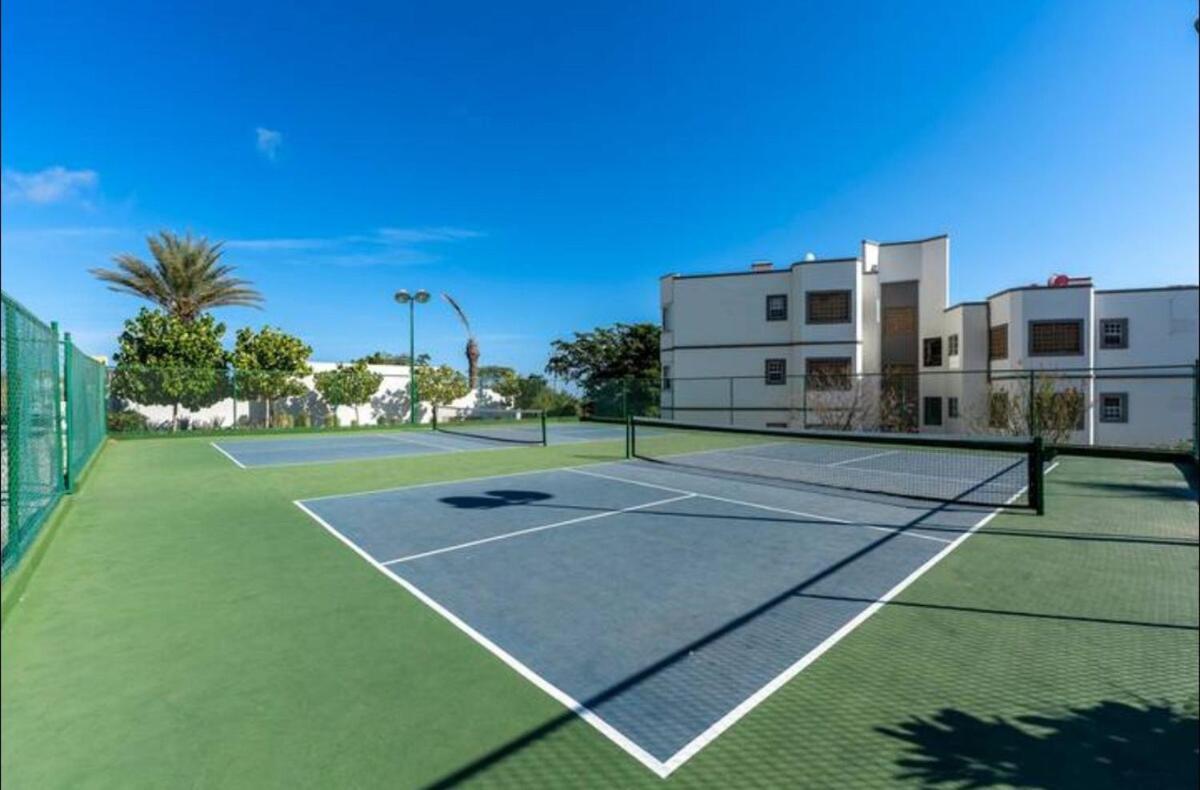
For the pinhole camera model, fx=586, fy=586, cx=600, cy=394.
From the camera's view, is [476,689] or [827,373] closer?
[476,689]

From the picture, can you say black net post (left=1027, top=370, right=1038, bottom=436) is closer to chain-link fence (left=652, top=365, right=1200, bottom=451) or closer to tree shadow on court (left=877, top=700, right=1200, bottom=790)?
chain-link fence (left=652, top=365, right=1200, bottom=451)

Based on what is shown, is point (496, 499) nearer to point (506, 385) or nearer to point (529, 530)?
point (529, 530)

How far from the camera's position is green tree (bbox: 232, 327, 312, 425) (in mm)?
27828

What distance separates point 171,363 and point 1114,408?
42270 millimetres

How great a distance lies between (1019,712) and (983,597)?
226 cm

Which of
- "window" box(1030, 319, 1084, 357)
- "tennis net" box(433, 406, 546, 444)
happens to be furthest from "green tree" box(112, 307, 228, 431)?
"window" box(1030, 319, 1084, 357)

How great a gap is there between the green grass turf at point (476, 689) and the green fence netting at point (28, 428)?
686 mm

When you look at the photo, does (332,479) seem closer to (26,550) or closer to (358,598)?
(26,550)

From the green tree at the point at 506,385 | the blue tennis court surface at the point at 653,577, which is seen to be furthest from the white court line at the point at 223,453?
the green tree at the point at 506,385

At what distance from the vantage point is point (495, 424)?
32188 millimetres

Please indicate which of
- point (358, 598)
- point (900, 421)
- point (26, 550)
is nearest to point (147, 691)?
point (358, 598)

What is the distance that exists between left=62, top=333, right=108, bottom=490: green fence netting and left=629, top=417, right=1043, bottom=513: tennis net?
12.1 m

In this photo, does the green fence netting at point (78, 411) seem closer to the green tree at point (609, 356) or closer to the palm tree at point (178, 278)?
the palm tree at point (178, 278)

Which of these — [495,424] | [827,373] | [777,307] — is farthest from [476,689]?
[777,307]
